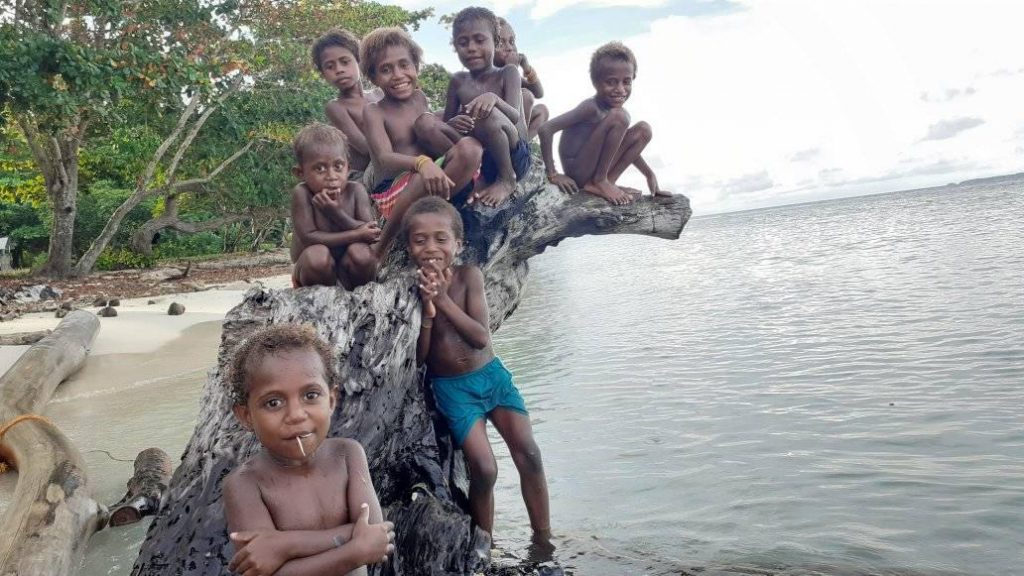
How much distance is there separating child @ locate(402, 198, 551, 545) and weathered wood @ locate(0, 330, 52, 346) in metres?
8.35

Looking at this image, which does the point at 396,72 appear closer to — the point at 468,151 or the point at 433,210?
the point at 468,151

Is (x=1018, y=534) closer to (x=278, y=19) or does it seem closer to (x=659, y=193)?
(x=659, y=193)

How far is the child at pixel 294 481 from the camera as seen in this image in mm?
2596

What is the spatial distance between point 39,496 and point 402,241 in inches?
118

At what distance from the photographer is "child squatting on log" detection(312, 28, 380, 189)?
493 cm

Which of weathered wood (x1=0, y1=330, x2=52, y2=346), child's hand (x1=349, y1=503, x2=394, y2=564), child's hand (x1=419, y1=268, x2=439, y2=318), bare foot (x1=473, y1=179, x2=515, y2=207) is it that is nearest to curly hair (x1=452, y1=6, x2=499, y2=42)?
bare foot (x1=473, y1=179, x2=515, y2=207)

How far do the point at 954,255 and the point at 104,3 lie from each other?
60.9 ft

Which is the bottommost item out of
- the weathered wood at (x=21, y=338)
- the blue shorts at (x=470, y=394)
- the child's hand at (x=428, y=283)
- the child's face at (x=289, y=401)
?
the weathered wood at (x=21, y=338)

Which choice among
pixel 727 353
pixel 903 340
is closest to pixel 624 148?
pixel 727 353

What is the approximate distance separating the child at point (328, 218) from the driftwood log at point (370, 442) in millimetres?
211

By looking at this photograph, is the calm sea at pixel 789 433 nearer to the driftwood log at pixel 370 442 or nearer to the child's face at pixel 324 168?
the driftwood log at pixel 370 442

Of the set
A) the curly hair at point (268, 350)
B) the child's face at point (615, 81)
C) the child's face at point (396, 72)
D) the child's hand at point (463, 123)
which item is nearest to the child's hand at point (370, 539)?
the curly hair at point (268, 350)

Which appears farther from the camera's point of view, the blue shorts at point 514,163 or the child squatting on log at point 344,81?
the child squatting on log at point 344,81

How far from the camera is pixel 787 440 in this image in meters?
6.63
